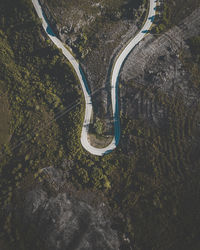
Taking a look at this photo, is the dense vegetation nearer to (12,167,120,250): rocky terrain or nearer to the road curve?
the road curve

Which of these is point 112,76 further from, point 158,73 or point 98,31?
point 98,31

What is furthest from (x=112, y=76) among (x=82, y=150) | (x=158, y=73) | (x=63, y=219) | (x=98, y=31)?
(x=63, y=219)

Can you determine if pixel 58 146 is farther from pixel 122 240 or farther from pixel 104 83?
pixel 122 240

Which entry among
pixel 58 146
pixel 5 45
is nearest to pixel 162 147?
pixel 58 146

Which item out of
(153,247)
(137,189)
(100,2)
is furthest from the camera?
(100,2)

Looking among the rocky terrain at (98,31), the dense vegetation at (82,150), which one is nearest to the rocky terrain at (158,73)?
the dense vegetation at (82,150)

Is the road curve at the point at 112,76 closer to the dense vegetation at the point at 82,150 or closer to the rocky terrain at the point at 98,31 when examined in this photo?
the rocky terrain at the point at 98,31
